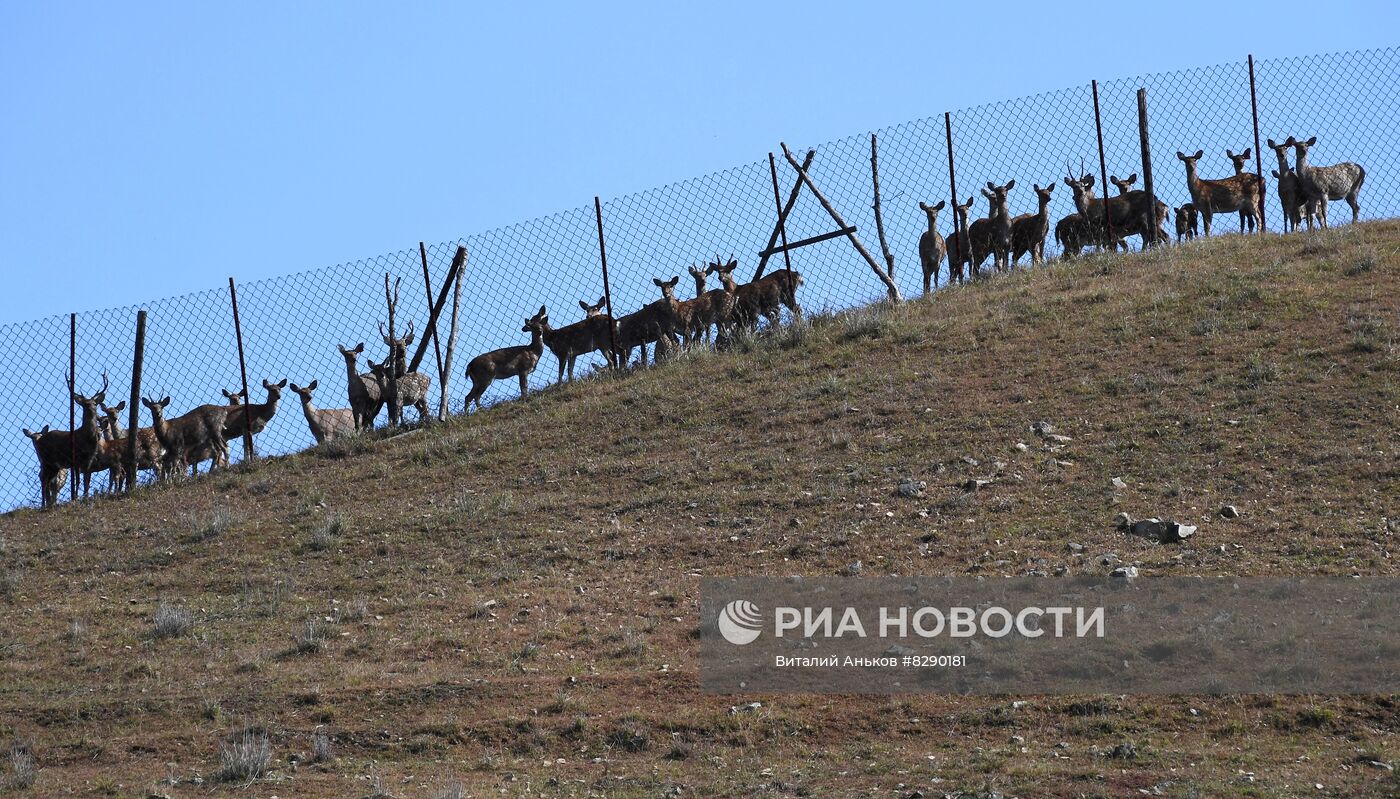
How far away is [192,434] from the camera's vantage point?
901 inches

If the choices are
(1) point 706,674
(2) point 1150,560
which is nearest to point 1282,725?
(2) point 1150,560

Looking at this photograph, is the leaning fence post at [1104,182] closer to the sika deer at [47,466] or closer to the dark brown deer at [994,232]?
the dark brown deer at [994,232]

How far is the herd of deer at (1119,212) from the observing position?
23766 mm

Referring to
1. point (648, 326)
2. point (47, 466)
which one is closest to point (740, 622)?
point (648, 326)

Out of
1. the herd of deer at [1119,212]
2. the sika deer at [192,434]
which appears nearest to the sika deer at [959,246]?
the herd of deer at [1119,212]

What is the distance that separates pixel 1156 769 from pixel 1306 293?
1104 centimetres

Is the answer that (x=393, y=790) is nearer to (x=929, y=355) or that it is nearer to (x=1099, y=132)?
(x=929, y=355)

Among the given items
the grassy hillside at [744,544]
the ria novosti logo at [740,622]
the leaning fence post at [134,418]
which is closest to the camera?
the grassy hillside at [744,544]

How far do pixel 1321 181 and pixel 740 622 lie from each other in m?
14.8

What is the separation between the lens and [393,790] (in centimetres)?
998

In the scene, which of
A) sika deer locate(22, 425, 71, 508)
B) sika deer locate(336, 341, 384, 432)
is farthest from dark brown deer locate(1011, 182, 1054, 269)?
sika deer locate(22, 425, 71, 508)

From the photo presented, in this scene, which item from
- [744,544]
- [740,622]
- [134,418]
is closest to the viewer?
[740,622]

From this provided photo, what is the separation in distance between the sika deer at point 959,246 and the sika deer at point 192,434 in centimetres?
1051

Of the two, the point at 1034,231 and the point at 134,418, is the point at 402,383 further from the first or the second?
the point at 1034,231
